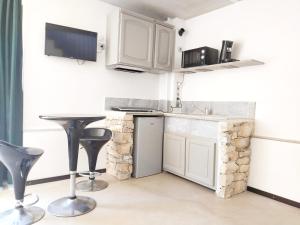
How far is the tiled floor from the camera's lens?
2121 mm

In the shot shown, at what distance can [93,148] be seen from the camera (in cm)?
285

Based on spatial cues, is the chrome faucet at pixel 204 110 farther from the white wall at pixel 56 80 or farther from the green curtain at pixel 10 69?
the green curtain at pixel 10 69

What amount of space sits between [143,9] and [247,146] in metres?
2.62

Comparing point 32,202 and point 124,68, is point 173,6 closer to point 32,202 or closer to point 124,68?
point 124,68

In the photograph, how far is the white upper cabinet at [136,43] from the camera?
3246mm

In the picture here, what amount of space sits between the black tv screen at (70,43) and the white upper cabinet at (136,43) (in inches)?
11.6

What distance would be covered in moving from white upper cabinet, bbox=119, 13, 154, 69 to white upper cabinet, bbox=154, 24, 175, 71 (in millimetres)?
105

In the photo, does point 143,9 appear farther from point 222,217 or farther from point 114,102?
point 222,217

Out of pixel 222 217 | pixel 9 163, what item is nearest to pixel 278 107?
pixel 222 217

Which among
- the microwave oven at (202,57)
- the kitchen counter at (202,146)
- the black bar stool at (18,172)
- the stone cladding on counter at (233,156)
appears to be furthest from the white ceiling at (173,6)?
the black bar stool at (18,172)

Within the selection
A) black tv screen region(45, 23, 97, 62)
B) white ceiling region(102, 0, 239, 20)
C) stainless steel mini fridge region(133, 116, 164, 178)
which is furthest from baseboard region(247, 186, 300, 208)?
black tv screen region(45, 23, 97, 62)

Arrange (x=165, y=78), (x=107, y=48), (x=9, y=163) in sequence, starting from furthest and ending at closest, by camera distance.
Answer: (x=165, y=78), (x=107, y=48), (x=9, y=163)

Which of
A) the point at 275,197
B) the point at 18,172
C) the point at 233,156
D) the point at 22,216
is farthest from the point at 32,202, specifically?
the point at 275,197

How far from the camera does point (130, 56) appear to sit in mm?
3338
